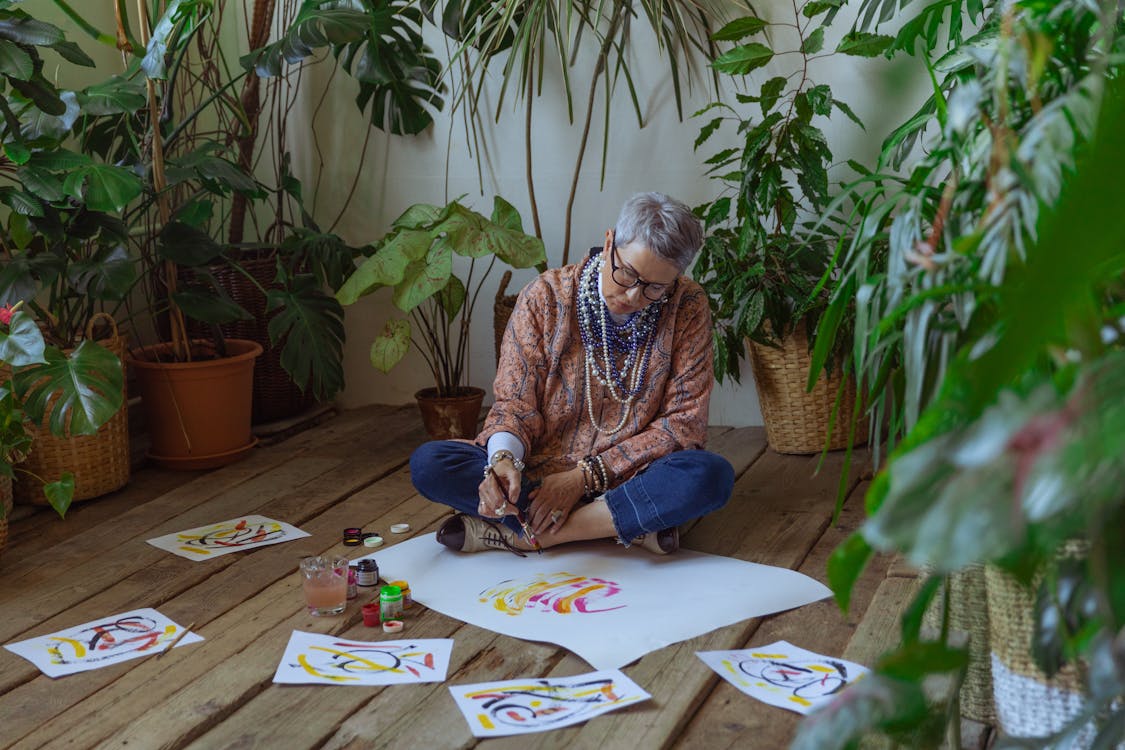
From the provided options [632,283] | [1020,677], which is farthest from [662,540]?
[1020,677]

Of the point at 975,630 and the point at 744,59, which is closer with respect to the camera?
the point at 975,630

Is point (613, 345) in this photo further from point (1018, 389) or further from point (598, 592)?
point (1018, 389)

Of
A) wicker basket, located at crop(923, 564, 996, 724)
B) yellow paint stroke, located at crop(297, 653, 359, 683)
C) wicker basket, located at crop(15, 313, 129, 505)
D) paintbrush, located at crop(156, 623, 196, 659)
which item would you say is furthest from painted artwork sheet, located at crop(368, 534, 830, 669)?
wicker basket, located at crop(15, 313, 129, 505)

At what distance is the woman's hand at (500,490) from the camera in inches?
86.5

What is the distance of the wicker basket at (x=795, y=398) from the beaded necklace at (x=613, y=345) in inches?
23.4

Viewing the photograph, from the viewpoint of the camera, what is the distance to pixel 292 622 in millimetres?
2039

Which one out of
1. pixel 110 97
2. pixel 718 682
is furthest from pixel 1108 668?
pixel 110 97

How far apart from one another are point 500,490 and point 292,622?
1.45ft

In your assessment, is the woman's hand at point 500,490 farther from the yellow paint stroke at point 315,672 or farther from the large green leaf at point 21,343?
the large green leaf at point 21,343

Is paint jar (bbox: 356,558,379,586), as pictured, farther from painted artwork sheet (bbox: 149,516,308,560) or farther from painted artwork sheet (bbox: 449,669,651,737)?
painted artwork sheet (bbox: 449,669,651,737)

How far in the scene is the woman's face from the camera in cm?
216

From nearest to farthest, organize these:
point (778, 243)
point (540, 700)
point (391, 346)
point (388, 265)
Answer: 1. point (540, 700)
2. point (778, 243)
3. point (388, 265)
4. point (391, 346)

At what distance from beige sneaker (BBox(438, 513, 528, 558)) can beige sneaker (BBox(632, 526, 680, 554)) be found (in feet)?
0.79

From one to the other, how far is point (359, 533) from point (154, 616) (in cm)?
47
